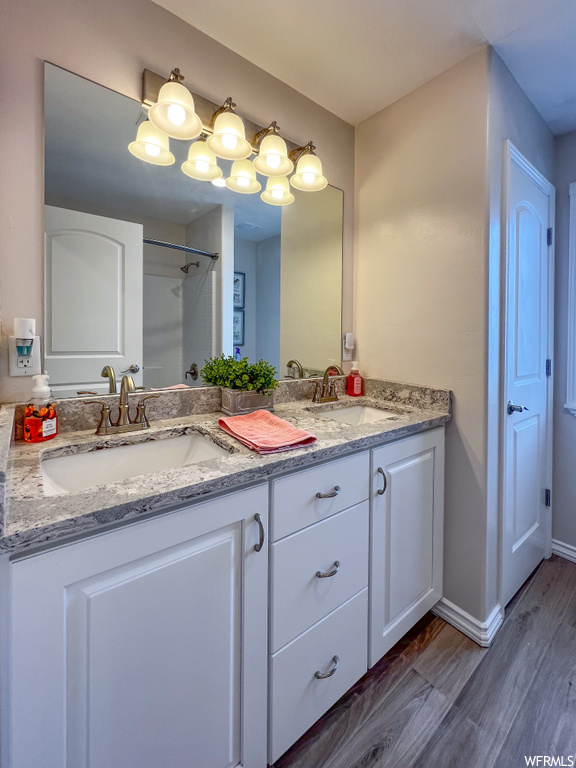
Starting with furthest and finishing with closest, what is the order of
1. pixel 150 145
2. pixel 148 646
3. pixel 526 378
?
pixel 526 378 → pixel 150 145 → pixel 148 646

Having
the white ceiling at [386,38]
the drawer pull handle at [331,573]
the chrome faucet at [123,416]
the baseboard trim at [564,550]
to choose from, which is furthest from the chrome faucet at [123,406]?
the baseboard trim at [564,550]

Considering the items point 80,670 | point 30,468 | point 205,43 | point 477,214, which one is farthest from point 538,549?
point 205,43

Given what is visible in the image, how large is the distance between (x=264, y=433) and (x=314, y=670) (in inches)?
28.5

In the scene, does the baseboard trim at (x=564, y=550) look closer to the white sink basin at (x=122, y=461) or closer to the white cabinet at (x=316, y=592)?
the white cabinet at (x=316, y=592)

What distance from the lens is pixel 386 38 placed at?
1.41 metres

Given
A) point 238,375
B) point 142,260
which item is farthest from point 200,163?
point 238,375

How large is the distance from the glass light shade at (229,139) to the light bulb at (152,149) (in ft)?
0.65

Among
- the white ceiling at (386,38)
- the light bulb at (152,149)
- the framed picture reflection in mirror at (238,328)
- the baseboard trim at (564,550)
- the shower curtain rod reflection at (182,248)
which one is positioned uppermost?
the white ceiling at (386,38)

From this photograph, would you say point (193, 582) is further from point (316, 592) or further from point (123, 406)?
point (123, 406)

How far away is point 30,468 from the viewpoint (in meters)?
0.86

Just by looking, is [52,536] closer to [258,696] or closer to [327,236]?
[258,696]

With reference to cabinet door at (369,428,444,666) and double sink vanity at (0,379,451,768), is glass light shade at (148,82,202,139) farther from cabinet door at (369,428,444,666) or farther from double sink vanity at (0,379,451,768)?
cabinet door at (369,428,444,666)

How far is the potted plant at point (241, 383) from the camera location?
142 centimetres

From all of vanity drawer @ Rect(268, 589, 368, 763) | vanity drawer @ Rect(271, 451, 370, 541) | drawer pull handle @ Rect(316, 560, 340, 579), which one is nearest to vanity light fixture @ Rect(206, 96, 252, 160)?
vanity drawer @ Rect(271, 451, 370, 541)
